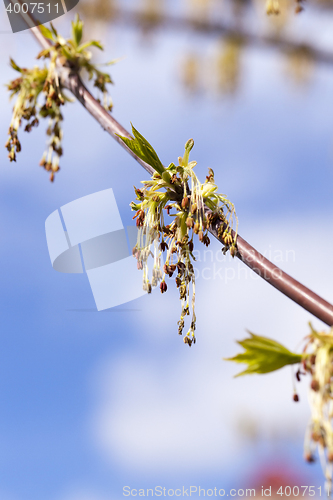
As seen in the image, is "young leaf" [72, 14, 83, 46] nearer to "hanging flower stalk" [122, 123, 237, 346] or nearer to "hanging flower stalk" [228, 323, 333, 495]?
"hanging flower stalk" [122, 123, 237, 346]

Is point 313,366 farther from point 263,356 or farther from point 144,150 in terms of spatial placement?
point 144,150

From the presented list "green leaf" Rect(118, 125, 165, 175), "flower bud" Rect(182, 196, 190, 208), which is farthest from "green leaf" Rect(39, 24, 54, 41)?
"flower bud" Rect(182, 196, 190, 208)

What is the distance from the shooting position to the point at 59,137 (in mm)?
1961

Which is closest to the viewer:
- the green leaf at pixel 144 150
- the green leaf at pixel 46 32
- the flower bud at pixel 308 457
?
the flower bud at pixel 308 457

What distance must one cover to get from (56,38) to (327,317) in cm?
163

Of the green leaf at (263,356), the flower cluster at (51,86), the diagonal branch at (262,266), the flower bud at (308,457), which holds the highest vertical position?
the flower cluster at (51,86)

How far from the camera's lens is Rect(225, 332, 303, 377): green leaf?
1.13 metres

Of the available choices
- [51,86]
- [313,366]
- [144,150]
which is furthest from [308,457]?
[51,86]

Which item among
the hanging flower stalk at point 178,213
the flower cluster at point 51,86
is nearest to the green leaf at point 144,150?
the hanging flower stalk at point 178,213

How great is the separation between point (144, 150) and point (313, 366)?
0.87 metres

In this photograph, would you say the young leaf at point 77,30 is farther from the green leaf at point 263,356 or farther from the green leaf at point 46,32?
the green leaf at point 263,356

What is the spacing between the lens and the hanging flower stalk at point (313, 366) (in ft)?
3.39

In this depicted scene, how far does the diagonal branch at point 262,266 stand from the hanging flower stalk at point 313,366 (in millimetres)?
60

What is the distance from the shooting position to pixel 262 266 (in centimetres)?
116
